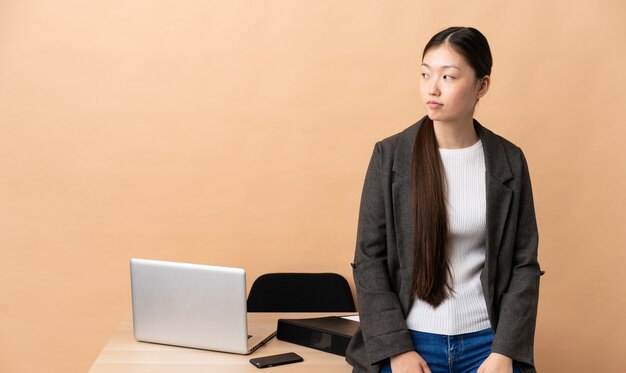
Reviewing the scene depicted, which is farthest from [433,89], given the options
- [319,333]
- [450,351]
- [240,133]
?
[240,133]

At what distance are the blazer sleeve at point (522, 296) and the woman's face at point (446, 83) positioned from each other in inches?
12.7

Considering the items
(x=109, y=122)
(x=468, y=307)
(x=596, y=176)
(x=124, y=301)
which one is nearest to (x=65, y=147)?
(x=109, y=122)

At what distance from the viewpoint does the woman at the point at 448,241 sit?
210 cm

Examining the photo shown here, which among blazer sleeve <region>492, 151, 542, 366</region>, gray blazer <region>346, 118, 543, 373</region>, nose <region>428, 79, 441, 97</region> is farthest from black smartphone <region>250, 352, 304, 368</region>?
nose <region>428, 79, 441, 97</region>

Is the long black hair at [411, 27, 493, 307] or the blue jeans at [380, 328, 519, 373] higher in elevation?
the long black hair at [411, 27, 493, 307]

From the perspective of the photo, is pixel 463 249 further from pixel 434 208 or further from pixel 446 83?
pixel 446 83

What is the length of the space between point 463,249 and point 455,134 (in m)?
0.35

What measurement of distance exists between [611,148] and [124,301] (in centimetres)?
238

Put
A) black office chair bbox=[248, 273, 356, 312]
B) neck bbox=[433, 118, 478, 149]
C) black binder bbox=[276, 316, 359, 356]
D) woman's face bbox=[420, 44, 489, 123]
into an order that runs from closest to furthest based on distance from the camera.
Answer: woman's face bbox=[420, 44, 489, 123], neck bbox=[433, 118, 478, 149], black binder bbox=[276, 316, 359, 356], black office chair bbox=[248, 273, 356, 312]

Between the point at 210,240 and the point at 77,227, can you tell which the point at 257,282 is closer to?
the point at 210,240

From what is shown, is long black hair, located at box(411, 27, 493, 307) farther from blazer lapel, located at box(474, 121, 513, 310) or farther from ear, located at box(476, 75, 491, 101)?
blazer lapel, located at box(474, 121, 513, 310)

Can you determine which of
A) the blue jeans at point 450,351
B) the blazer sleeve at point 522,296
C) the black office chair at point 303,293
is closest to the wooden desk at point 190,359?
the blue jeans at point 450,351

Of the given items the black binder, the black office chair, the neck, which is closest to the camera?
the neck

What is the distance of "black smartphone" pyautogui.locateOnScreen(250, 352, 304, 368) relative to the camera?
7.26 ft
